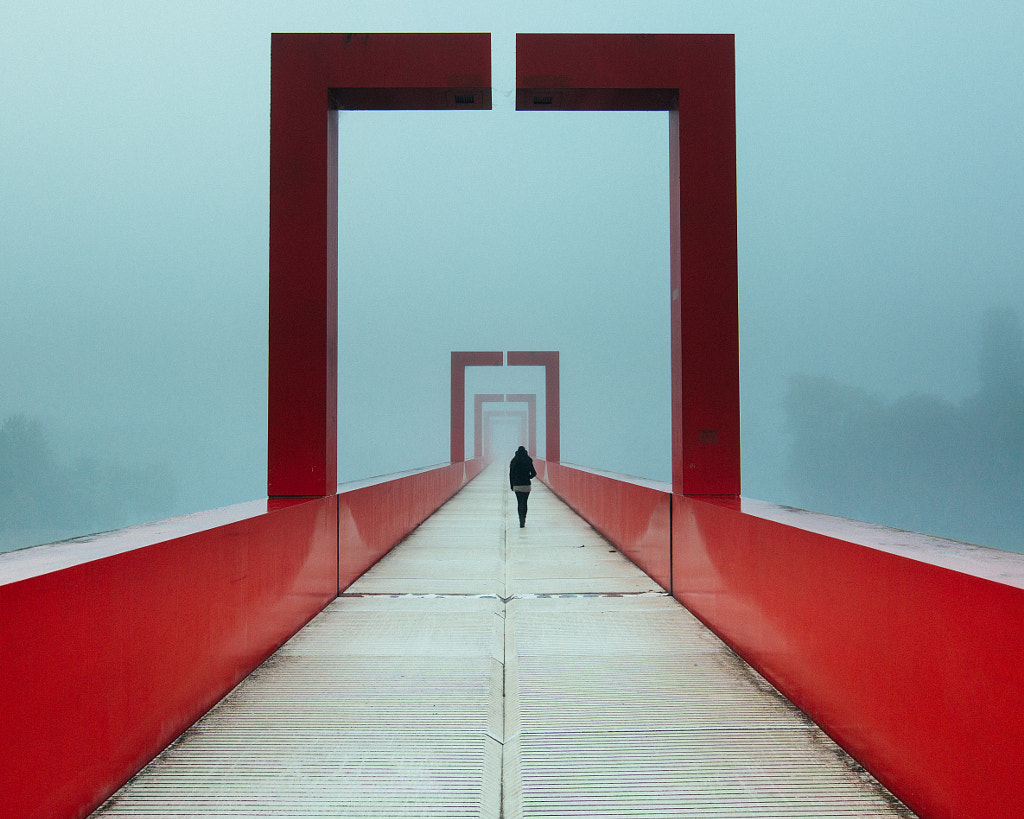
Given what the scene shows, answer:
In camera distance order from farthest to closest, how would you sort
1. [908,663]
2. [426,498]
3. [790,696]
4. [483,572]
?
[426,498]
[483,572]
[790,696]
[908,663]

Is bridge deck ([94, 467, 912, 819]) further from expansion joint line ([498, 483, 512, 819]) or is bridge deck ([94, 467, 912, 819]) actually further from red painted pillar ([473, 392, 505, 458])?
red painted pillar ([473, 392, 505, 458])

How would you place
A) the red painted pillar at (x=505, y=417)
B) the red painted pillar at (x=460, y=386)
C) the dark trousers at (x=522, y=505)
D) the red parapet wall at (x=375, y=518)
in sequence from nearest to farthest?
the red parapet wall at (x=375, y=518) → the dark trousers at (x=522, y=505) → the red painted pillar at (x=460, y=386) → the red painted pillar at (x=505, y=417)

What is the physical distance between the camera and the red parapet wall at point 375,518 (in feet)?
20.2

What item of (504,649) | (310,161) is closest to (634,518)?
(504,649)

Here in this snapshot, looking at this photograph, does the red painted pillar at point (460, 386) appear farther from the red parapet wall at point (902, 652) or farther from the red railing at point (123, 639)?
the red parapet wall at point (902, 652)

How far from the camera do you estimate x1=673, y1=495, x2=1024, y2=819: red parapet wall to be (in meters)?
2.00

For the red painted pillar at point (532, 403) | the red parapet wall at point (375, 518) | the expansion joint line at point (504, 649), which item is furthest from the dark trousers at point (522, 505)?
the red painted pillar at point (532, 403)

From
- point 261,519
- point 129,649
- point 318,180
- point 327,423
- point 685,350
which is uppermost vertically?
point 318,180

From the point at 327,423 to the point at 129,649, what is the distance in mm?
3656

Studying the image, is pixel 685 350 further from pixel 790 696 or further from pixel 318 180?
pixel 318 180

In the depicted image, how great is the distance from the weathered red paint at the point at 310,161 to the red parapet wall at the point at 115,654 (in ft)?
7.21

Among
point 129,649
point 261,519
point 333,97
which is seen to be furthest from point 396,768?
point 333,97

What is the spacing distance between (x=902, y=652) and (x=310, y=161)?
615cm

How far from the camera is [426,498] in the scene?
40.4 feet
